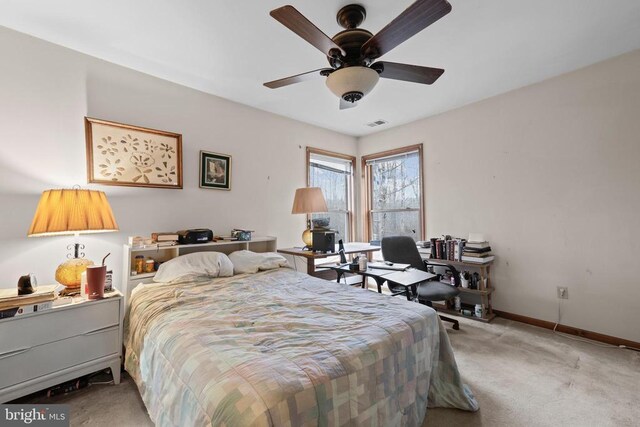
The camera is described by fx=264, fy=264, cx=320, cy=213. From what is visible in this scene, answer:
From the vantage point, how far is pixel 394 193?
4.35 metres

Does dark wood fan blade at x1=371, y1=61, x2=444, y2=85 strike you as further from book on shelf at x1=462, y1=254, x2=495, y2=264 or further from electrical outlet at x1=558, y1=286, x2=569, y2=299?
electrical outlet at x1=558, y1=286, x2=569, y2=299

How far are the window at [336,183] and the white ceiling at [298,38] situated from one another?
1359mm

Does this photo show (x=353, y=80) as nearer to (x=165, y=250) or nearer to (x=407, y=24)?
(x=407, y=24)

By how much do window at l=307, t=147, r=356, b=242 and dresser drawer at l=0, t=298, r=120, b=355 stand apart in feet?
8.97

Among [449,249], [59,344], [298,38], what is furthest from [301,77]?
[449,249]

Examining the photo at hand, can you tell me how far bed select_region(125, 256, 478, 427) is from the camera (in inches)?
36.8

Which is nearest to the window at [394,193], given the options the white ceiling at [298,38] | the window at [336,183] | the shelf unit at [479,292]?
the window at [336,183]

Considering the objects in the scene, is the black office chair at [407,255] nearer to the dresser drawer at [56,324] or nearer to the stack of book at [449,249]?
the stack of book at [449,249]

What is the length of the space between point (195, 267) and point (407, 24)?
7.71ft

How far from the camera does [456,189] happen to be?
3.57m

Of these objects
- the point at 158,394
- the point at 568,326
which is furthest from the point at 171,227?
the point at 568,326

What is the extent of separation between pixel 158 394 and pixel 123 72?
2.74 meters

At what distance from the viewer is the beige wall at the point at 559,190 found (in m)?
2.43

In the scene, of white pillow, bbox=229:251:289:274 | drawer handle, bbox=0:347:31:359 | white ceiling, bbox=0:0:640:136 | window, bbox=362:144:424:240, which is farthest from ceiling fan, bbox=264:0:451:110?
window, bbox=362:144:424:240
